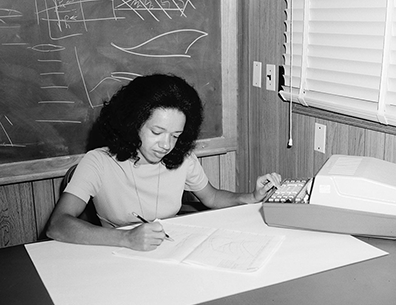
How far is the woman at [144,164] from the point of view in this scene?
5.73 ft

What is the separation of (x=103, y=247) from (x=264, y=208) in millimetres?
493

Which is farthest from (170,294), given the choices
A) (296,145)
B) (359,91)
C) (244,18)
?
(244,18)

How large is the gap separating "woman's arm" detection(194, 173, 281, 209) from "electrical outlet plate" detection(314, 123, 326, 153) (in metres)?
0.34

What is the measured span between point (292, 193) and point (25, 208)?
1.36m

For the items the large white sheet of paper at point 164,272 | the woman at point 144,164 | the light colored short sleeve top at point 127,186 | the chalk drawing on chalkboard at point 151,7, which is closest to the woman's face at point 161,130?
the woman at point 144,164

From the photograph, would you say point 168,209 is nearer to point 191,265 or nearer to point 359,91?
point 191,265

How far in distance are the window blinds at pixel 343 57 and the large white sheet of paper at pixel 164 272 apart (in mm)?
565

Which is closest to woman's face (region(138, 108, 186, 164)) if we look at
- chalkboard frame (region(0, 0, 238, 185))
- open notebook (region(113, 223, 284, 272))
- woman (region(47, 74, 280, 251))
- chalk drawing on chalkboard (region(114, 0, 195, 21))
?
woman (region(47, 74, 280, 251))

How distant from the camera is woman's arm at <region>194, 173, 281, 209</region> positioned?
183cm

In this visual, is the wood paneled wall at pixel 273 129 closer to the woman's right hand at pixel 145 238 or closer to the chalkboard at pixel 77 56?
the chalkboard at pixel 77 56

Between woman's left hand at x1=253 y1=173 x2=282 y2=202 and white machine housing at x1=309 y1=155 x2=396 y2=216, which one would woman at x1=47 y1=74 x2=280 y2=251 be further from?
white machine housing at x1=309 y1=155 x2=396 y2=216

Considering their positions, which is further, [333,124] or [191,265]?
[333,124]

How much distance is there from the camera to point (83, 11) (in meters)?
2.30

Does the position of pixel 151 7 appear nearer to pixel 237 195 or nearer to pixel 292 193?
pixel 237 195
